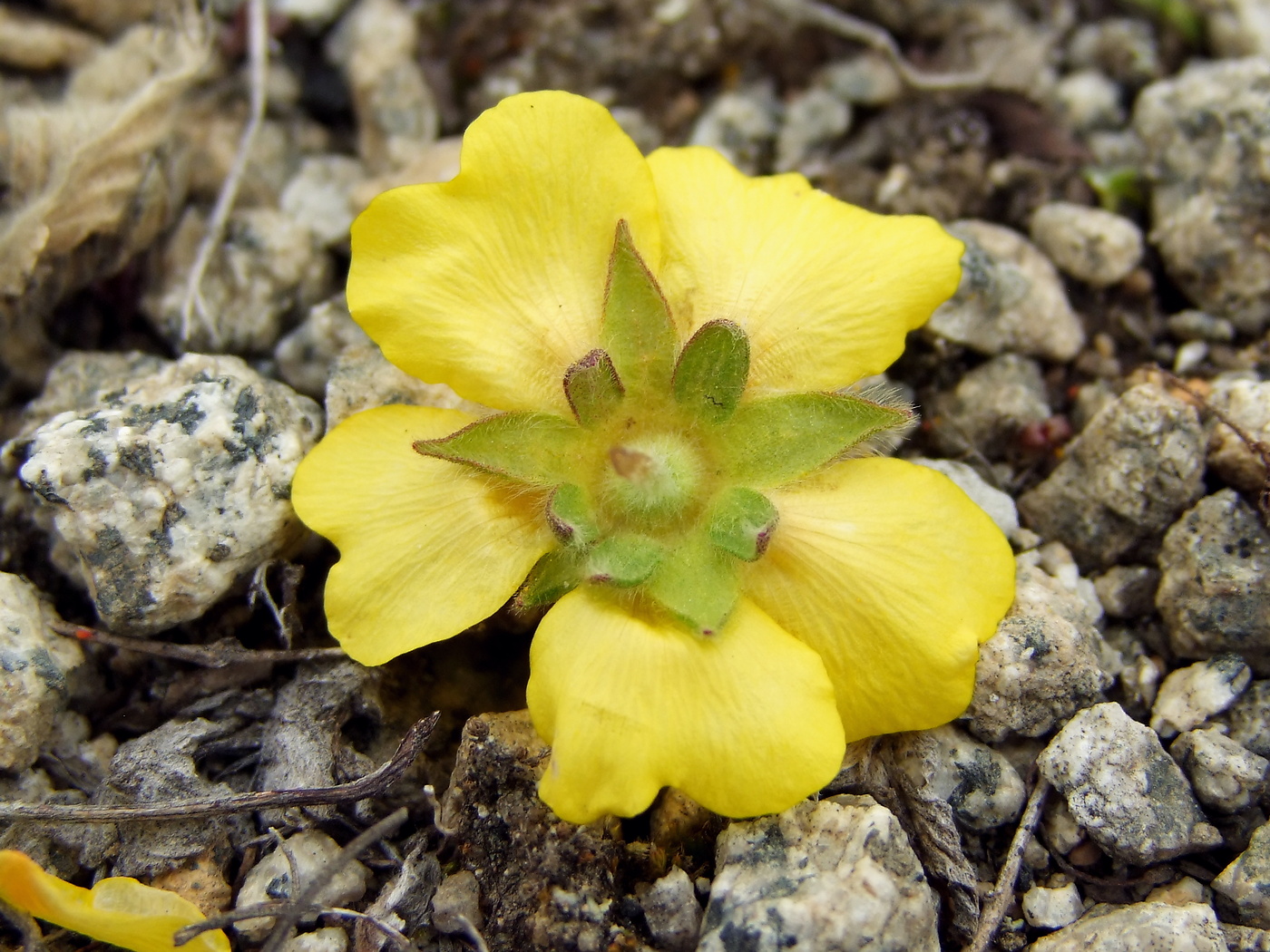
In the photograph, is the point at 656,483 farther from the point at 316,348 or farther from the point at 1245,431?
the point at 1245,431

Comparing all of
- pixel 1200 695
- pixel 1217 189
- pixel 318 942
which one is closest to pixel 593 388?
pixel 318 942

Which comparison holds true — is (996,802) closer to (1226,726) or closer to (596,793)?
(1226,726)

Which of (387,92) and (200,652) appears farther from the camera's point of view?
(387,92)

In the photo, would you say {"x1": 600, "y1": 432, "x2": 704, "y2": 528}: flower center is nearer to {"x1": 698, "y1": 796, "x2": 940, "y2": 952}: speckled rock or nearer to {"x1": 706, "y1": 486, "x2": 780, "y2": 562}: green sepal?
{"x1": 706, "y1": 486, "x2": 780, "y2": 562}: green sepal

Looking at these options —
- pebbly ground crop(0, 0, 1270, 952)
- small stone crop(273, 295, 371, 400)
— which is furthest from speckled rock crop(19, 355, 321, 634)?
small stone crop(273, 295, 371, 400)

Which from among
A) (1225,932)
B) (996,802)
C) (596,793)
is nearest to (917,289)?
(996,802)

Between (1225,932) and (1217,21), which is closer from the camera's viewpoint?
(1225,932)

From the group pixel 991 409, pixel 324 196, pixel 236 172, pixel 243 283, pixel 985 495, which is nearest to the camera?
pixel 985 495
